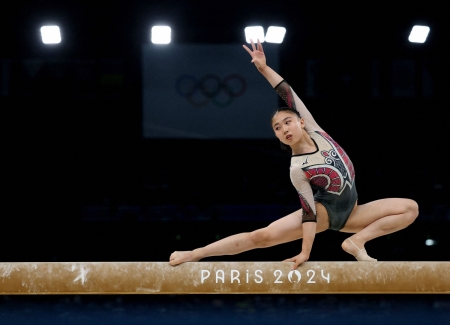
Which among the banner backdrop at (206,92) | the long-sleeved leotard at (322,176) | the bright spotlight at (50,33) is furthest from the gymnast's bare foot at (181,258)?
the banner backdrop at (206,92)

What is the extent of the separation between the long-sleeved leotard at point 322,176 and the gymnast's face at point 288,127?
4.8 inches

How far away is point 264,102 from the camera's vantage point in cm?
856

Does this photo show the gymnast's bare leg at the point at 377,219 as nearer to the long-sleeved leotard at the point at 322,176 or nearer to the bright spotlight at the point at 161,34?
the long-sleeved leotard at the point at 322,176

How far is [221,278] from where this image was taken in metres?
3.48

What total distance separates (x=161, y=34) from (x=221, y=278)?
4.02 m

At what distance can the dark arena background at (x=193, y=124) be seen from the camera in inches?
324

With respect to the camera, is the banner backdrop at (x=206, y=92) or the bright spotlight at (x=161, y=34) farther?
the banner backdrop at (x=206, y=92)

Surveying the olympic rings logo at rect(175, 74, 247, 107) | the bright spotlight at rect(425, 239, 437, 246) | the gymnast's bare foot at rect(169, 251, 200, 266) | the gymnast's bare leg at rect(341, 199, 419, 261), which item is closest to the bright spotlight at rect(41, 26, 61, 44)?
the olympic rings logo at rect(175, 74, 247, 107)

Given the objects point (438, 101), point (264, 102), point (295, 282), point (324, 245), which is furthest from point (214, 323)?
point (438, 101)

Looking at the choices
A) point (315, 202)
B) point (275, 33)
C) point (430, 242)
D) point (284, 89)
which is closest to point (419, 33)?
point (275, 33)

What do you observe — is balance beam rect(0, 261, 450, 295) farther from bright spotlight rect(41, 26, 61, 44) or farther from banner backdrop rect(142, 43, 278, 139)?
banner backdrop rect(142, 43, 278, 139)

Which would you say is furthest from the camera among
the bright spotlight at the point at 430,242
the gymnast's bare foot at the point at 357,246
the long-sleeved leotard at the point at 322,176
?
the bright spotlight at the point at 430,242

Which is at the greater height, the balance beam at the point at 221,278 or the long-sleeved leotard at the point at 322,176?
the long-sleeved leotard at the point at 322,176

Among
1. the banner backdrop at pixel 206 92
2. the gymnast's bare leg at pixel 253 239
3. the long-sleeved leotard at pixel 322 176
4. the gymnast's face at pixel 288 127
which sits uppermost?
the banner backdrop at pixel 206 92
